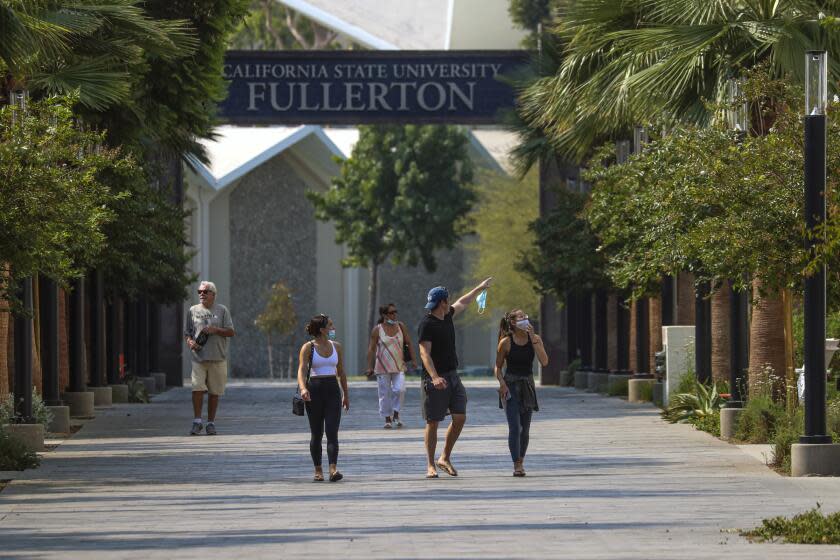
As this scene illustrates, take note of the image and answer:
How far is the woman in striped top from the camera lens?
23.8 m

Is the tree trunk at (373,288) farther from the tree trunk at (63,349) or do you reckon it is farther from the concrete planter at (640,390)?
the tree trunk at (63,349)

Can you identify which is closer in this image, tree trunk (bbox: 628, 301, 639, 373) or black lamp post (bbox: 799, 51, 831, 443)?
black lamp post (bbox: 799, 51, 831, 443)

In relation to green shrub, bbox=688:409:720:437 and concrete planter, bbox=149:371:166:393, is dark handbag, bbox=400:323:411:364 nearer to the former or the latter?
green shrub, bbox=688:409:720:437

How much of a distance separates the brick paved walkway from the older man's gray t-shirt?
1035 mm

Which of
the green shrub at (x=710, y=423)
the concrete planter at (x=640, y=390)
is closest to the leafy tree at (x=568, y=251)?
the concrete planter at (x=640, y=390)

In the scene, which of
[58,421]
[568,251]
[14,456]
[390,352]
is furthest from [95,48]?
[568,251]

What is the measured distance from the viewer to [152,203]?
3102 centimetres

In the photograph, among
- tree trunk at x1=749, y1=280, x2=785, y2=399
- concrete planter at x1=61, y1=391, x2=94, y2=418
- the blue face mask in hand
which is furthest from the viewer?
concrete planter at x1=61, y1=391, x2=94, y2=418

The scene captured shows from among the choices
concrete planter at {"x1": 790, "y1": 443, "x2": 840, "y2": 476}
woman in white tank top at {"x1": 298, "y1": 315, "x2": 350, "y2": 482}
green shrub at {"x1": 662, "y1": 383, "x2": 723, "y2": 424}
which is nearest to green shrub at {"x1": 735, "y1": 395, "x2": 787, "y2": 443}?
green shrub at {"x1": 662, "y1": 383, "x2": 723, "y2": 424}

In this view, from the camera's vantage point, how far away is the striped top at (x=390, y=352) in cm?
2414

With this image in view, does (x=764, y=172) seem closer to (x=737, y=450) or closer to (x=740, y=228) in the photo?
(x=740, y=228)

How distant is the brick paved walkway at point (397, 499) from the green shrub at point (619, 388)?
1139 centimetres

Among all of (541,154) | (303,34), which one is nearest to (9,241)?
(541,154)

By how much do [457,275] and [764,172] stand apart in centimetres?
5663
